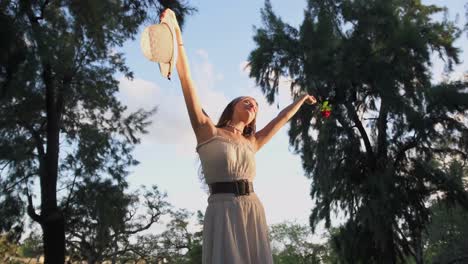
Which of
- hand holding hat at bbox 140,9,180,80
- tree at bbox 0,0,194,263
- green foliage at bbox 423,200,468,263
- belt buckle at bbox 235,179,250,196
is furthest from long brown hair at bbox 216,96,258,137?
green foliage at bbox 423,200,468,263

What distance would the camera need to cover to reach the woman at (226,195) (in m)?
2.03

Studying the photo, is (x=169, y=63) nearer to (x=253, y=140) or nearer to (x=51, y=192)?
(x=253, y=140)

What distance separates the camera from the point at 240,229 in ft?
6.74

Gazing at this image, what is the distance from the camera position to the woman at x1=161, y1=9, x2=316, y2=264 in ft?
6.66

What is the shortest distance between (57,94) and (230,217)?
10526mm

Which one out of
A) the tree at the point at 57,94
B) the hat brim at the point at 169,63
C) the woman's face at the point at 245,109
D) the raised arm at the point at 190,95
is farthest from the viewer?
the tree at the point at 57,94

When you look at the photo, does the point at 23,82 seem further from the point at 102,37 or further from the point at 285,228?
the point at 285,228

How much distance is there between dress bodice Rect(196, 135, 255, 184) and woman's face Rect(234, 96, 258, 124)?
0.20 metres

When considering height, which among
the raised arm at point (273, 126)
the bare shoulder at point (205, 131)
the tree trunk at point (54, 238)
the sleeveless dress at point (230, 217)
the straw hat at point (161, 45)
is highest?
the tree trunk at point (54, 238)

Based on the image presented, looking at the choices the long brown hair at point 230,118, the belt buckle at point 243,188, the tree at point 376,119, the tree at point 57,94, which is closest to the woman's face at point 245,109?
the long brown hair at point 230,118

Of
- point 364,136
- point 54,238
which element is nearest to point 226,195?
point 54,238

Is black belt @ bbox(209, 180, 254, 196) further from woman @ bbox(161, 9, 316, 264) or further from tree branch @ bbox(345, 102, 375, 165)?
tree branch @ bbox(345, 102, 375, 165)

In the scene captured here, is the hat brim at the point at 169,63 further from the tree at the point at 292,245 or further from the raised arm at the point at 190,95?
the tree at the point at 292,245

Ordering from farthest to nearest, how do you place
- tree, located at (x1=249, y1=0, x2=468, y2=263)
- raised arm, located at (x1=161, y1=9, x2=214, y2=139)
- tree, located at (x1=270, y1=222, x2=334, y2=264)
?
1. tree, located at (x1=270, y1=222, x2=334, y2=264)
2. tree, located at (x1=249, y1=0, x2=468, y2=263)
3. raised arm, located at (x1=161, y1=9, x2=214, y2=139)
